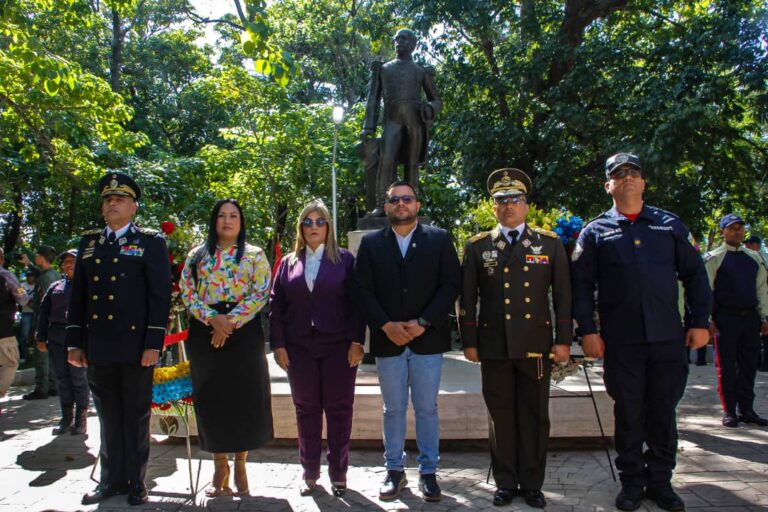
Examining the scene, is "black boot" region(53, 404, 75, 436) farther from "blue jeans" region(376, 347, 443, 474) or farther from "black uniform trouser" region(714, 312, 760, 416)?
"black uniform trouser" region(714, 312, 760, 416)

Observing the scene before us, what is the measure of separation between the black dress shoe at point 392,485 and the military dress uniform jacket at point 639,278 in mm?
1580

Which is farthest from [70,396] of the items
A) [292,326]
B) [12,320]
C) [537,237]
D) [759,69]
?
[759,69]

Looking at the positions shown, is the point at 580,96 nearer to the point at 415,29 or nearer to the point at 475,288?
the point at 415,29

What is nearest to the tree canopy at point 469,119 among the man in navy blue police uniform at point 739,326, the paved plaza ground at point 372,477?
the paved plaza ground at point 372,477

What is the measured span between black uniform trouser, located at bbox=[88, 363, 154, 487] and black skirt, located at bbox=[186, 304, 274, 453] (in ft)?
1.23

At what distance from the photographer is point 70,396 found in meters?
6.69

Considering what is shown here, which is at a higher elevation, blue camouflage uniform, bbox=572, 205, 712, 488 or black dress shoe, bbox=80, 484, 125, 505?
blue camouflage uniform, bbox=572, 205, 712, 488

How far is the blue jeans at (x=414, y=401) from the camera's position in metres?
4.24

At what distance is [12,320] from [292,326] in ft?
16.2

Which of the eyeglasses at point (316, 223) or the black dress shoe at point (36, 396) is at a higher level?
the eyeglasses at point (316, 223)

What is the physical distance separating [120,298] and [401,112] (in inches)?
166

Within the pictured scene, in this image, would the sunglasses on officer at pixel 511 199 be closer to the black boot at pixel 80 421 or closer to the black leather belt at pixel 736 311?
the black leather belt at pixel 736 311

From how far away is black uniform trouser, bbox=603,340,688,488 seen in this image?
13.1 feet

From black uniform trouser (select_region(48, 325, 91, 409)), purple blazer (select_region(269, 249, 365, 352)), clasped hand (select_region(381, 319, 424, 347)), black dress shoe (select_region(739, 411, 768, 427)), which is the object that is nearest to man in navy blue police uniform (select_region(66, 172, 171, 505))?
purple blazer (select_region(269, 249, 365, 352))
